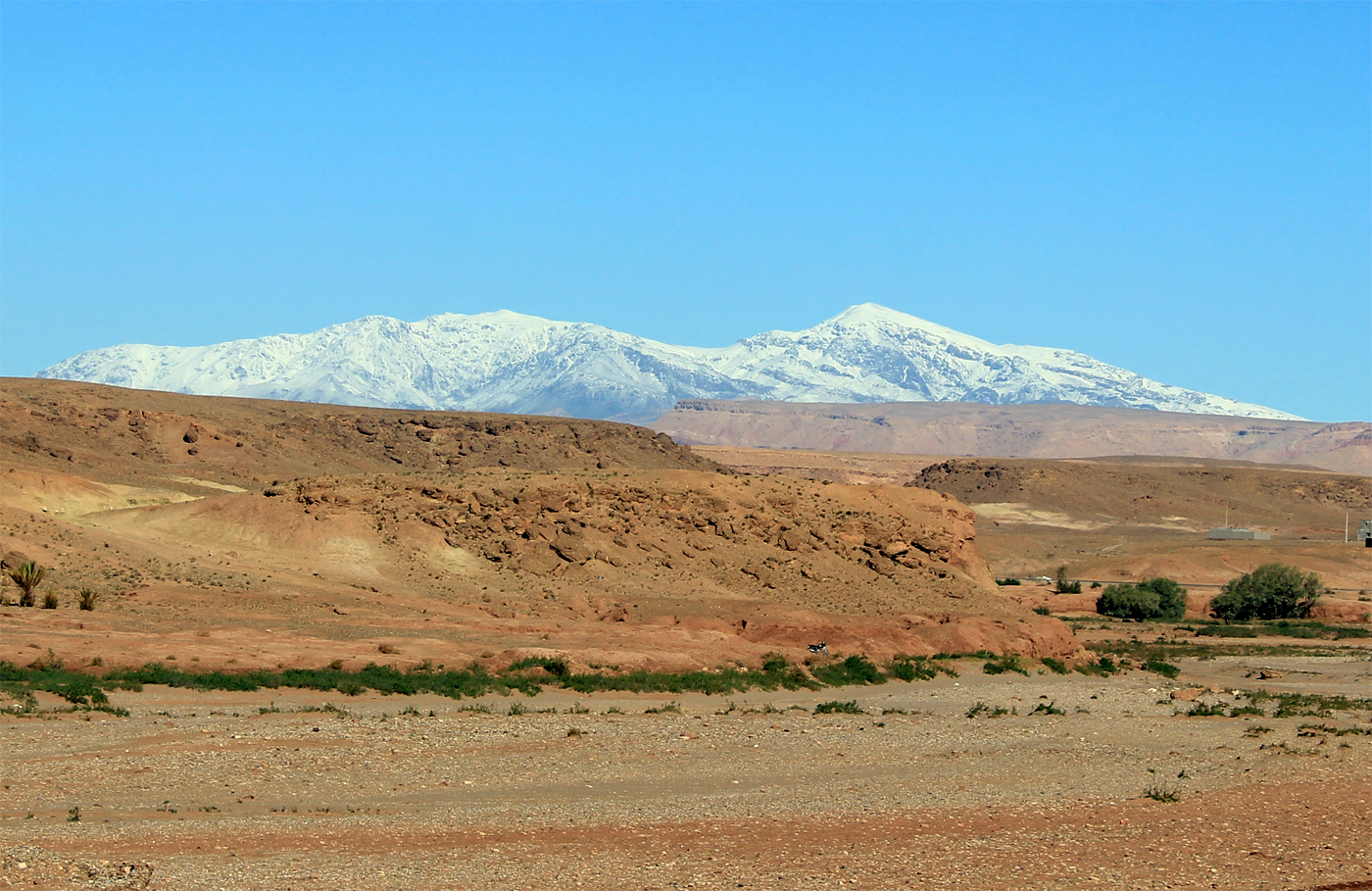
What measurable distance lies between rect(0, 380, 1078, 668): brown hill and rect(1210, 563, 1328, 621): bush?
20039mm

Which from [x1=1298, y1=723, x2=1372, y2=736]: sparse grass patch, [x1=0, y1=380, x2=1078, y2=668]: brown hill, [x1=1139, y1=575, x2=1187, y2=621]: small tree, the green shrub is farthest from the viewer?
[x1=1139, y1=575, x2=1187, y2=621]: small tree

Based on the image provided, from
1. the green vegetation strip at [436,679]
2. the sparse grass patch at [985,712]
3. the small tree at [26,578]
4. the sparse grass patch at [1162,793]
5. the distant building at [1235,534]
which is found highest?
the distant building at [1235,534]

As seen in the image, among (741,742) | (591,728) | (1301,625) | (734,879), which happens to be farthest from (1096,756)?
(1301,625)

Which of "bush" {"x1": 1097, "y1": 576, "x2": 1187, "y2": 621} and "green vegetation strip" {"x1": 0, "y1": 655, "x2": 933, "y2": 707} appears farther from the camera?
"bush" {"x1": 1097, "y1": 576, "x2": 1187, "y2": 621}

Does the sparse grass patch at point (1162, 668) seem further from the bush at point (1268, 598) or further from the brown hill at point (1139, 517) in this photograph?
the bush at point (1268, 598)

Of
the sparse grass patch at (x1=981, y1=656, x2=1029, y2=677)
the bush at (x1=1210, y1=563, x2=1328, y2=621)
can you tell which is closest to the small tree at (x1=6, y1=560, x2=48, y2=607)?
the sparse grass patch at (x1=981, y1=656, x2=1029, y2=677)

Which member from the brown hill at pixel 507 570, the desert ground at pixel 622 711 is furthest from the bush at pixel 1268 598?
the brown hill at pixel 507 570

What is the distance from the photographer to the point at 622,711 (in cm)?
2761

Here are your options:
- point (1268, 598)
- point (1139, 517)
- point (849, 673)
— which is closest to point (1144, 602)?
point (1268, 598)

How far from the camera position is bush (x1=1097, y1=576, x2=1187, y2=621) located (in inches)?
2494

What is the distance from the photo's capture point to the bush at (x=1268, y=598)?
64.8 m

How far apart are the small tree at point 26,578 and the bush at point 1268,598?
163 ft

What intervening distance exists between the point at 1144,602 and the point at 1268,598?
20.5 feet

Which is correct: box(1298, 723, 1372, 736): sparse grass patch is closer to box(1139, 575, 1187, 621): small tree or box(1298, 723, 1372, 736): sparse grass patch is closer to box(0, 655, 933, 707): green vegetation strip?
box(0, 655, 933, 707): green vegetation strip
